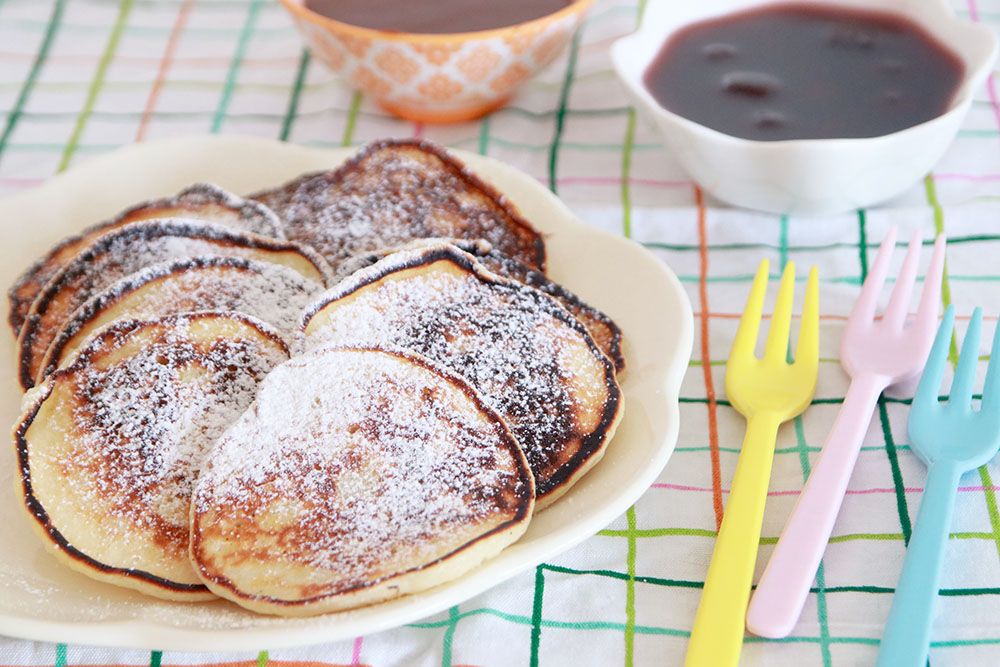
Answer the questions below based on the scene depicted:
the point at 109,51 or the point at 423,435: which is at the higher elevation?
the point at 423,435

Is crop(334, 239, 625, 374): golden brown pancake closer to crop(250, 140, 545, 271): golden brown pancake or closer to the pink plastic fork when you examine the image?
crop(250, 140, 545, 271): golden brown pancake

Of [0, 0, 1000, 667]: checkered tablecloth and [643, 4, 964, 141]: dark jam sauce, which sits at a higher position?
[643, 4, 964, 141]: dark jam sauce

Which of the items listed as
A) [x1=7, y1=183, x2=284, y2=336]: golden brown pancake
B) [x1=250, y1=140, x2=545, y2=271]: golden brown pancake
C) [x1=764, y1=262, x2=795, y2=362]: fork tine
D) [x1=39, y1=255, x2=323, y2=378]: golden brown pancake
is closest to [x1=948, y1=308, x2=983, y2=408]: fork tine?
[x1=764, y1=262, x2=795, y2=362]: fork tine

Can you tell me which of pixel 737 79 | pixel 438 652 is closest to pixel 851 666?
pixel 438 652

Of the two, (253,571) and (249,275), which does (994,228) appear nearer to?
(249,275)

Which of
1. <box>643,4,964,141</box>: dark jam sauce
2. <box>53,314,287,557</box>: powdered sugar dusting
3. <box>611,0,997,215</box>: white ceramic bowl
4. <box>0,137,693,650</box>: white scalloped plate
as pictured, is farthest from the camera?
<box>643,4,964,141</box>: dark jam sauce

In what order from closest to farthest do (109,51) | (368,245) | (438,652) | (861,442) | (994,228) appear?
(438,652) → (861,442) → (368,245) → (994,228) → (109,51)

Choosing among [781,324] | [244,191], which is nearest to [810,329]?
[781,324]
